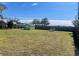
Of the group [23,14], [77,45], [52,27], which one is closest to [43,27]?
[52,27]

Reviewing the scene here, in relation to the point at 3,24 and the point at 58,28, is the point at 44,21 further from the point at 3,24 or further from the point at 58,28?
the point at 3,24

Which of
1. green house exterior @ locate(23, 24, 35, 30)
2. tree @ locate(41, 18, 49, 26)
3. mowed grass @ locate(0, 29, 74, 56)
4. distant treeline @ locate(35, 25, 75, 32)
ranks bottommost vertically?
mowed grass @ locate(0, 29, 74, 56)

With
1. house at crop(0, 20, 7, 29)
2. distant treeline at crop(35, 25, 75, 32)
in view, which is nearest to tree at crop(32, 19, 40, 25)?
distant treeline at crop(35, 25, 75, 32)

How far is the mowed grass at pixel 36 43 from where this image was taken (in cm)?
183

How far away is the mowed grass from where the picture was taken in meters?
1.83

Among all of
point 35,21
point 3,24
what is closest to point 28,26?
point 35,21

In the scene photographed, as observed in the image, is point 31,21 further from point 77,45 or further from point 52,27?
point 77,45

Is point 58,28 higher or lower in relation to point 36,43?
higher

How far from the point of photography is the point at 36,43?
72.7 inches

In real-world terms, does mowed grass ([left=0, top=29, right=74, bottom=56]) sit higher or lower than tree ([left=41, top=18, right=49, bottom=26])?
lower

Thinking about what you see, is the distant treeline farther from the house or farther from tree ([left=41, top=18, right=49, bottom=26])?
the house

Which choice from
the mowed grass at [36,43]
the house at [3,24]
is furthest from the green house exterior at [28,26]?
the house at [3,24]

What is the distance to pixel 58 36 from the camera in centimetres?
185

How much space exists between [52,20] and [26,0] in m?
0.30
